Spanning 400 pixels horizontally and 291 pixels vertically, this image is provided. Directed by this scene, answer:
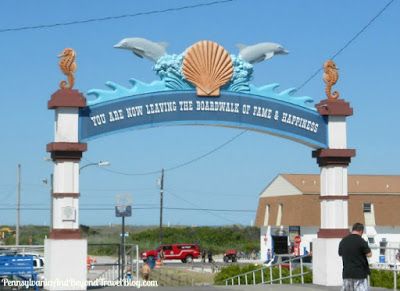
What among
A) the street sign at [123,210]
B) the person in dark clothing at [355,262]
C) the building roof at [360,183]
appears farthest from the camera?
the building roof at [360,183]

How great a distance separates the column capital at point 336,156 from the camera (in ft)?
77.6

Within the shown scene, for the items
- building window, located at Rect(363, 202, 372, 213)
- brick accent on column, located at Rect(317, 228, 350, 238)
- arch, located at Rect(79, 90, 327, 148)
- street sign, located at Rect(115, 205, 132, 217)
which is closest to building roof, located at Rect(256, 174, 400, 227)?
building window, located at Rect(363, 202, 372, 213)

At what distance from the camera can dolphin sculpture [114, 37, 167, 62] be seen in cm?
2289

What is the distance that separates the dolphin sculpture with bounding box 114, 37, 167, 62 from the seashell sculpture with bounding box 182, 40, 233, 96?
0.68 metres

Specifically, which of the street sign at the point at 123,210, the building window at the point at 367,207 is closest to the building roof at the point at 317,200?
the building window at the point at 367,207

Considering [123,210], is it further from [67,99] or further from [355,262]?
[355,262]

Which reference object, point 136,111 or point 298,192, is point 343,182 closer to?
point 136,111

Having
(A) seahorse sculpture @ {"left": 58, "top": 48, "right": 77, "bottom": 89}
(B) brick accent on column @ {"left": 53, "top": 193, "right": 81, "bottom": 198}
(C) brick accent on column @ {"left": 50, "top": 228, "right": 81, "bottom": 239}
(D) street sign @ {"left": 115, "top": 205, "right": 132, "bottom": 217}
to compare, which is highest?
(A) seahorse sculpture @ {"left": 58, "top": 48, "right": 77, "bottom": 89}

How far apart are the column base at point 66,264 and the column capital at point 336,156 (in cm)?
665

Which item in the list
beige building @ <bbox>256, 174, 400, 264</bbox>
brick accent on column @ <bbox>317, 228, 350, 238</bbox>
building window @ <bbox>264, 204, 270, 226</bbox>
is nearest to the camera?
brick accent on column @ <bbox>317, 228, 350, 238</bbox>

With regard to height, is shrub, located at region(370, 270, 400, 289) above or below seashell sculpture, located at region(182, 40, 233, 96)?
below

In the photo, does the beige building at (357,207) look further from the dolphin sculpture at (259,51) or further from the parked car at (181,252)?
the dolphin sculpture at (259,51)

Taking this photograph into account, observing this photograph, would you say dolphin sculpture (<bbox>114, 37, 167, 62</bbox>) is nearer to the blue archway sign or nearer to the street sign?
the blue archway sign

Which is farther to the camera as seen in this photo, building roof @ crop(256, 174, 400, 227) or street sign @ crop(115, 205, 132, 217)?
building roof @ crop(256, 174, 400, 227)
